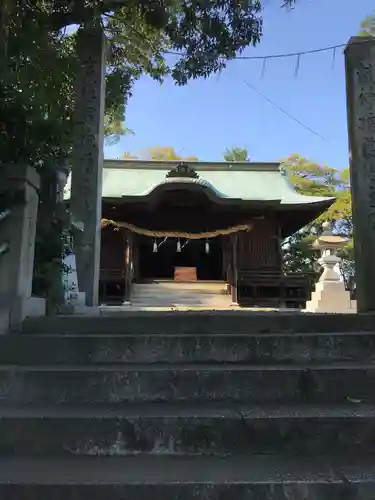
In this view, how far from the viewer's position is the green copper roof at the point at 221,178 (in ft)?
55.5

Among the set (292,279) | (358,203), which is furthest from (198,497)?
(292,279)

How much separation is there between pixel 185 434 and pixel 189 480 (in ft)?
1.13

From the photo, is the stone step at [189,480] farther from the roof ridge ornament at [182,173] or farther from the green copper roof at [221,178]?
the green copper roof at [221,178]

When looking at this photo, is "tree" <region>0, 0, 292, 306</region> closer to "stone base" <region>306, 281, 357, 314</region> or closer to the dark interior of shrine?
"stone base" <region>306, 281, 357, 314</region>

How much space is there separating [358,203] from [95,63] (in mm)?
3857

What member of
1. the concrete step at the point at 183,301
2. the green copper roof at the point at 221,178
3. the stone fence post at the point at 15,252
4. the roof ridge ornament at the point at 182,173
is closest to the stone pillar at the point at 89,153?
the stone fence post at the point at 15,252

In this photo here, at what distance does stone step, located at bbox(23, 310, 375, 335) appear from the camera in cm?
328

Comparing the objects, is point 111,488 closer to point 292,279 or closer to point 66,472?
point 66,472

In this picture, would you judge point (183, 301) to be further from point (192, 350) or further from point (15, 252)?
point (192, 350)

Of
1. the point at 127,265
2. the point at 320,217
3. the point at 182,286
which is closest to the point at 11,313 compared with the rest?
the point at 127,265

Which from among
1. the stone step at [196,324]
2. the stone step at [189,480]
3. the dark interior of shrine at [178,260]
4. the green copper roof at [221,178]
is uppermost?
the green copper roof at [221,178]

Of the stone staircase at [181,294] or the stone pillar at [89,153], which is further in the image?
the stone staircase at [181,294]

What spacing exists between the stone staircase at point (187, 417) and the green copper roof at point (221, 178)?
43.8ft

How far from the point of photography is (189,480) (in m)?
1.86
